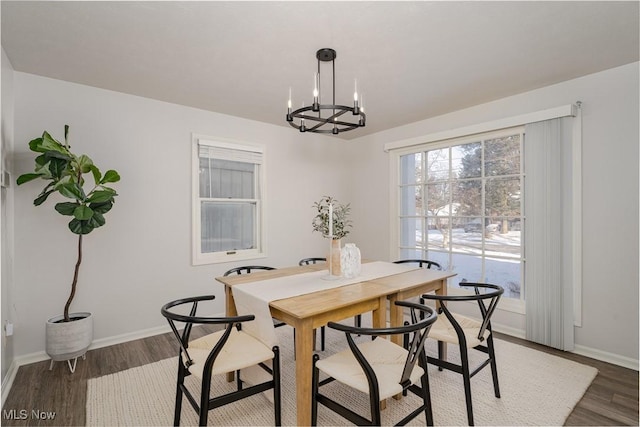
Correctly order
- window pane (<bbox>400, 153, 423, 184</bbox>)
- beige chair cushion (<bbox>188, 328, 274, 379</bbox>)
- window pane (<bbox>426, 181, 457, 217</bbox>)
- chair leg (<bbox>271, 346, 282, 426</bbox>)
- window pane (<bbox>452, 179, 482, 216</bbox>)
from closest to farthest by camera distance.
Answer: beige chair cushion (<bbox>188, 328, 274, 379</bbox>) < chair leg (<bbox>271, 346, 282, 426</bbox>) < window pane (<bbox>452, 179, 482, 216</bbox>) < window pane (<bbox>426, 181, 457, 217</bbox>) < window pane (<bbox>400, 153, 423, 184</bbox>)

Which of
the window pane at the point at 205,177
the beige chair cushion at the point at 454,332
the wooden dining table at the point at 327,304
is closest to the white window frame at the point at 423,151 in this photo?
the wooden dining table at the point at 327,304

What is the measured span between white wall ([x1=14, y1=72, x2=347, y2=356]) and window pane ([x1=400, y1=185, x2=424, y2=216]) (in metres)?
2.04

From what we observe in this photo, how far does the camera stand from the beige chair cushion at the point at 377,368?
159 centimetres

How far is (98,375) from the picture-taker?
2561 millimetres

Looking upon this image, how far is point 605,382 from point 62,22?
4511 mm

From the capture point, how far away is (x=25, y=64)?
2613mm

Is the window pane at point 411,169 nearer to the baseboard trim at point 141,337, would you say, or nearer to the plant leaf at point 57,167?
the baseboard trim at point 141,337

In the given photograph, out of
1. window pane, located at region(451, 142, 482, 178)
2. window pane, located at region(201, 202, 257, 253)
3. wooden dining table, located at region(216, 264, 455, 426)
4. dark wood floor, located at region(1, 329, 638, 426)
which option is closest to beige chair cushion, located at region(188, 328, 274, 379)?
wooden dining table, located at region(216, 264, 455, 426)

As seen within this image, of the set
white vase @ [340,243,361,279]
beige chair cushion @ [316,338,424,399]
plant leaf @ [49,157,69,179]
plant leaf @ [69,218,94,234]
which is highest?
plant leaf @ [49,157,69,179]

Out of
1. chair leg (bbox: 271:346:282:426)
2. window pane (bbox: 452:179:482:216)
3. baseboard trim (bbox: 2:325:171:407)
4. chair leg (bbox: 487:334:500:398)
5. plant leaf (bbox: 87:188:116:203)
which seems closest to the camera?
chair leg (bbox: 271:346:282:426)

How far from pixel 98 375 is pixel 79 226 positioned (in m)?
1.18

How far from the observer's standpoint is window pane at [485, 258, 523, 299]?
3.40 m

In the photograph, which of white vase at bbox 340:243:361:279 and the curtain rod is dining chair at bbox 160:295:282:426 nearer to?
white vase at bbox 340:243:361:279

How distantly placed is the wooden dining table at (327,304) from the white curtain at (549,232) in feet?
3.78
